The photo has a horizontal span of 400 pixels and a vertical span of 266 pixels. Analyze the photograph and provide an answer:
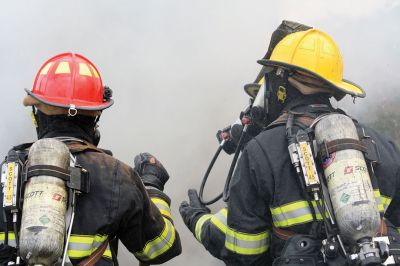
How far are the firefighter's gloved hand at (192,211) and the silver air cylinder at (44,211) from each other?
1376mm

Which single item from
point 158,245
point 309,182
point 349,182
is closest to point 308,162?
point 309,182

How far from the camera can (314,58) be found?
367 cm

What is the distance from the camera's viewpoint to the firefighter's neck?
330 cm

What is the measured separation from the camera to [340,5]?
27.7 ft

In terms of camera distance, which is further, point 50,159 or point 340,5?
point 340,5

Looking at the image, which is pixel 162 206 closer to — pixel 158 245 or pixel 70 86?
pixel 158 245

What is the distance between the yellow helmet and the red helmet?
1.00 metres

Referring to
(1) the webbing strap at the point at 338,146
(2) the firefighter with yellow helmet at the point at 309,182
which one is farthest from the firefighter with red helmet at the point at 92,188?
(1) the webbing strap at the point at 338,146

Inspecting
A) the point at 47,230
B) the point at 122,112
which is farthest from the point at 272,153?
the point at 122,112

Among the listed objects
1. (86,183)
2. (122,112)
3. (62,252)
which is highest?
(86,183)

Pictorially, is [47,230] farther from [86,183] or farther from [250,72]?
[250,72]

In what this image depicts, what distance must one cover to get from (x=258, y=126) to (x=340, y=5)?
4657mm

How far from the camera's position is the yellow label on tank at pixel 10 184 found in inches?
112

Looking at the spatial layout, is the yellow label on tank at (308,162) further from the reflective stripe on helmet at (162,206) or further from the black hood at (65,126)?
the black hood at (65,126)
